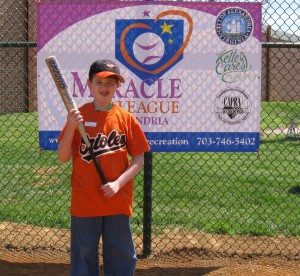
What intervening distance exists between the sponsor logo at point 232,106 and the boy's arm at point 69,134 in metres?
1.68

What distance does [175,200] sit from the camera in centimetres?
711

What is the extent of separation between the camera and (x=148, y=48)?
4816 mm

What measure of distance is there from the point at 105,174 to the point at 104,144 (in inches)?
7.1

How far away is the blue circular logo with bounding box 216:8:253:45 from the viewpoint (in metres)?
4.81

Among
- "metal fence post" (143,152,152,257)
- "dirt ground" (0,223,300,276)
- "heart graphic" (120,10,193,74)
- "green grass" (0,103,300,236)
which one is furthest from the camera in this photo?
"green grass" (0,103,300,236)

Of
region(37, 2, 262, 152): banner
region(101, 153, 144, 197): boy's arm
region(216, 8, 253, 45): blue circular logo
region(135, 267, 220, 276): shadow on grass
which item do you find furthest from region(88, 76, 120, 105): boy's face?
region(135, 267, 220, 276): shadow on grass

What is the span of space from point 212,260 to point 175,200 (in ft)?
6.61

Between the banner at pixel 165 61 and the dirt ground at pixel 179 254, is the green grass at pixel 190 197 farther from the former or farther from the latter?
the banner at pixel 165 61

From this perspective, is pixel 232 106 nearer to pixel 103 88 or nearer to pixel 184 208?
pixel 103 88

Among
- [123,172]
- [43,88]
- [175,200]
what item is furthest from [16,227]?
[123,172]

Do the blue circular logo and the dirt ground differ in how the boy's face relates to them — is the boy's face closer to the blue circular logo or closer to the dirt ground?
the blue circular logo

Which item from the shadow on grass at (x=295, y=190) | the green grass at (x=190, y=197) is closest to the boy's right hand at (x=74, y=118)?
the green grass at (x=190, y=197)

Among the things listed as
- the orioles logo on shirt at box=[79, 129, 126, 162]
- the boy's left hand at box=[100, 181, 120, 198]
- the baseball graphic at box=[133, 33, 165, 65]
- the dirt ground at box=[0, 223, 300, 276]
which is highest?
the baseball graphic at box=[133, 33, 165, 65]

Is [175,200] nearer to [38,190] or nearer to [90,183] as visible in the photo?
[38,190]
